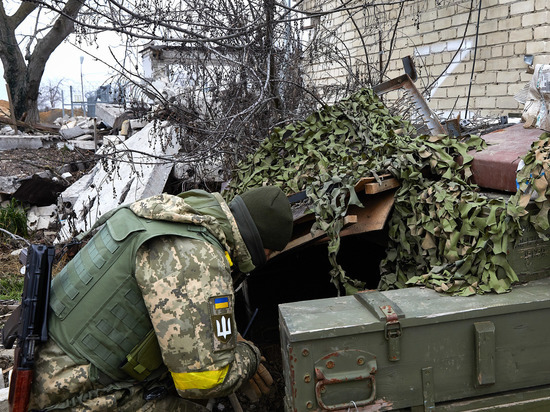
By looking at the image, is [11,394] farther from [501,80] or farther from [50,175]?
[501,80]

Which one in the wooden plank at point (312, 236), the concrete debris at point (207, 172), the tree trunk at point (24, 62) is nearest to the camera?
the wooden plank at point (312, 236)

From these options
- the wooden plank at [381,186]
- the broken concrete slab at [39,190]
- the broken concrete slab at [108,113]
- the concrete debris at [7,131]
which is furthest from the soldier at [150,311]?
the concrete debris at [7,131]

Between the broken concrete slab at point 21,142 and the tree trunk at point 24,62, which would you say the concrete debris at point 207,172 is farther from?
the tree trunk at point 24,62

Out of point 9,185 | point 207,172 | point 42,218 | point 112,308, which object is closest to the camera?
point 112,308

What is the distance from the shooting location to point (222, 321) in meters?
1.96

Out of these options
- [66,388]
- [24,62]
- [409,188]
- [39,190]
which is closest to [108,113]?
[39,190]

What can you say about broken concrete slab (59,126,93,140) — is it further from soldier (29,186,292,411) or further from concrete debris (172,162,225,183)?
soldier (29,186,292,411)

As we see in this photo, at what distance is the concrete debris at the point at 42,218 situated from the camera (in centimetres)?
623

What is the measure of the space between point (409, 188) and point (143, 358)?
1.45m

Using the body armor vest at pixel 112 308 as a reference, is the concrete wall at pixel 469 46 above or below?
A: above

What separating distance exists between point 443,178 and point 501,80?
4.26 m

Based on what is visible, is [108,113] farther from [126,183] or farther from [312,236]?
[312,236]

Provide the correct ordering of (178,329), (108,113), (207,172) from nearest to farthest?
(178,329) → (207,172) → (108,113)

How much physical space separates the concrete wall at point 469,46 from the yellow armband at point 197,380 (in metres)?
3.86
